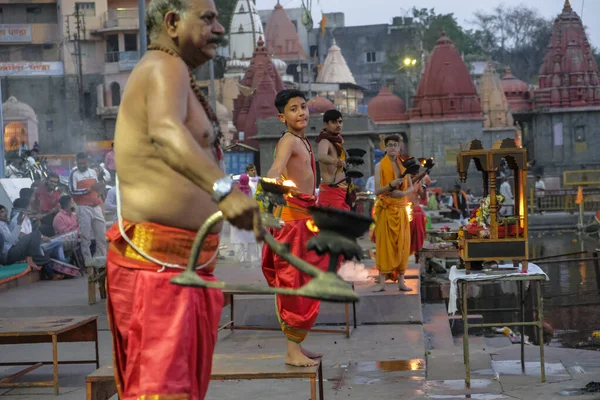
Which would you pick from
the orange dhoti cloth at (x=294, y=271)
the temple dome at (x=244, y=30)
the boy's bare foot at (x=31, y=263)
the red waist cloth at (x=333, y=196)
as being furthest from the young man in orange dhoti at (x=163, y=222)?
the temple dome at (x=244, y=30)

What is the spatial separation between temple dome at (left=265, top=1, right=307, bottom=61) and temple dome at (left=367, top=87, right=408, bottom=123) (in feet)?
64.5

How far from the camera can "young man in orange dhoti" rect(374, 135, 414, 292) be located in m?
10.3

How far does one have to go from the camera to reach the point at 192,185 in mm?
3688

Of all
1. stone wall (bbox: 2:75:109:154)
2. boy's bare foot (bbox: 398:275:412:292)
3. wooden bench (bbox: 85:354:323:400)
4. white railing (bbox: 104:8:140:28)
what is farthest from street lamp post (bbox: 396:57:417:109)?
wooden bench (bbox: 85:354:323:400)

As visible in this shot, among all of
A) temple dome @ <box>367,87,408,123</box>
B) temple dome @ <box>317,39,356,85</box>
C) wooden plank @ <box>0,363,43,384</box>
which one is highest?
temple dome @ <box>317,39,356,85</box>

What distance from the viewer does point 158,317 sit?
3.62 meters

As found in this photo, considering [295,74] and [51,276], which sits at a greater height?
[295,74]

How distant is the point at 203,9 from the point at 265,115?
32.6 m

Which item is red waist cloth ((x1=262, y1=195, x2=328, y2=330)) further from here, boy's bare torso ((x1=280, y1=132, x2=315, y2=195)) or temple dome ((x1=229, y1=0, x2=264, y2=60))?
temple dome ((x1=229, y1=0, x2=264, y2=60))

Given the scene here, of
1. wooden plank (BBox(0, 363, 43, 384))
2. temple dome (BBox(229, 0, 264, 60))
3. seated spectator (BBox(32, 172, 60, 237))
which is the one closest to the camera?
wooden plank (BBox(0, 363, 43, 384))

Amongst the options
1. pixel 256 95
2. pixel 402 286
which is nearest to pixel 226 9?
pixel 256 95

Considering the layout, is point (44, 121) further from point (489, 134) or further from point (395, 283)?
point (395, 283)

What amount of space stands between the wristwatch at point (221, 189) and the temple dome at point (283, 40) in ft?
209

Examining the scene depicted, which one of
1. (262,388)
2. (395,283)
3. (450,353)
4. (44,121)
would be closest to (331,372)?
(262,388)
